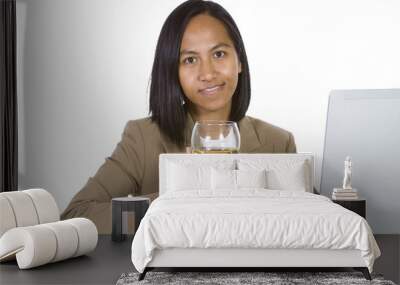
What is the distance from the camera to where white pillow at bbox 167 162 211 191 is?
5.76 m

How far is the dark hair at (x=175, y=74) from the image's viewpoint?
6.78 m

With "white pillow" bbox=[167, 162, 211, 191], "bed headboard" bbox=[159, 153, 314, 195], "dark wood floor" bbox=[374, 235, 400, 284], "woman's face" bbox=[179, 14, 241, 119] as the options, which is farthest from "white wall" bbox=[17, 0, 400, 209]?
"white pillow" bbox=[167, 162, 211, 191]

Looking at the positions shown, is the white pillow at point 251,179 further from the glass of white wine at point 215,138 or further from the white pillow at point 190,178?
the glass of white wine at point 215,138

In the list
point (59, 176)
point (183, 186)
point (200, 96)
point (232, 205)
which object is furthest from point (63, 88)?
point (232, 205)

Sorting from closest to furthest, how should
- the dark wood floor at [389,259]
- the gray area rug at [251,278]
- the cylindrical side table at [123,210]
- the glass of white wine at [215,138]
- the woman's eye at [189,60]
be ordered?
1. the gray area rug at [251,278]
2. the dark wood floor at [389,259]
3. the cylindrical side table at [123,210]
4. the glass of white wine at [215,138]
5. the woman's eye at [189,60]

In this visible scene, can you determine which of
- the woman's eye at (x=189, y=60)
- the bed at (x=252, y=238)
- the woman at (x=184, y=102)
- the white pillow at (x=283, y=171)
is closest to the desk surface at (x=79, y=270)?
the bed at (x=252, y=238)

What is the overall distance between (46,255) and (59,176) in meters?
2.32

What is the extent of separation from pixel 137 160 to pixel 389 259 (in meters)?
2.61

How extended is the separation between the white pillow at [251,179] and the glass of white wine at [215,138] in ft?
2.06

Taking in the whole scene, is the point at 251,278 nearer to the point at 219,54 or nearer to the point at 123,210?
the point at 123,210

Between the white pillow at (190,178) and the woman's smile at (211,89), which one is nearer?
the white pillow at (190,178)

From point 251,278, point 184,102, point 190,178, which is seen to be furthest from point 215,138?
point 251,278

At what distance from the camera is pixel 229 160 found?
6.07 m

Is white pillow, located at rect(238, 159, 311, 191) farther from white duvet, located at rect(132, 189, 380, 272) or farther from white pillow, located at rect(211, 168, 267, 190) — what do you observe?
white duvet, located at rect(132, 189, 380, 272)
